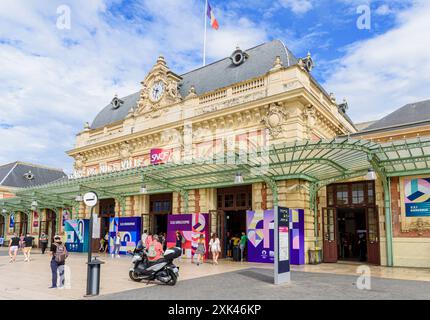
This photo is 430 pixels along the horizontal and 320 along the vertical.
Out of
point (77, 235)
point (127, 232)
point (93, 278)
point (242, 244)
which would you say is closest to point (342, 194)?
point (242, 244)

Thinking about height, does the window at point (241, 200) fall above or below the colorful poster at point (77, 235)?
above

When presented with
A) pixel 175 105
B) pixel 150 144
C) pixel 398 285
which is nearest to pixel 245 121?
pixel 175 105

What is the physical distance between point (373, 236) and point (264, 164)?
5.94m

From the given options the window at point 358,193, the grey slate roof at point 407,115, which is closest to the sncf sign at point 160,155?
the window at point 358,193

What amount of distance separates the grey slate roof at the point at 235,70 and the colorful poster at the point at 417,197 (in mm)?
7943

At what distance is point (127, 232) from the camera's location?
21.4 metres

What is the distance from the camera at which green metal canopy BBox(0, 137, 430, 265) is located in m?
12.4

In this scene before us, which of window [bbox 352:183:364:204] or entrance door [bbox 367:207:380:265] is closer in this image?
entrance door [bbox 367:207:380:265]

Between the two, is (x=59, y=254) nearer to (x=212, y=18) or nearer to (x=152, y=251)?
(x=152, y=251)

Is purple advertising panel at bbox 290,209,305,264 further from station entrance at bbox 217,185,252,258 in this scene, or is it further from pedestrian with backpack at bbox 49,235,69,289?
pedestrian with backpack at bbox 49,235,69,289

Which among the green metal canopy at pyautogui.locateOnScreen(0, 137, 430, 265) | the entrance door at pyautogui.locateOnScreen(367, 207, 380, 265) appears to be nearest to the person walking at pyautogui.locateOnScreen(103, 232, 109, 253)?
the green metal canopy at pyautogui.locateOnScreen(0, 137, 430, 265)

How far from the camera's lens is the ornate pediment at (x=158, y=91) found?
72.5 feet

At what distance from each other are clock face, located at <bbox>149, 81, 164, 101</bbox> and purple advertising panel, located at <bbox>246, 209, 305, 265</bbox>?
32.7 feet

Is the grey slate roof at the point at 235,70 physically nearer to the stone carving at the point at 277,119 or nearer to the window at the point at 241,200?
the stone carving at the point at 277,119
